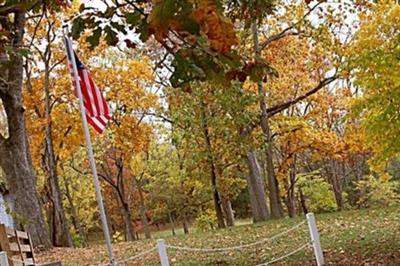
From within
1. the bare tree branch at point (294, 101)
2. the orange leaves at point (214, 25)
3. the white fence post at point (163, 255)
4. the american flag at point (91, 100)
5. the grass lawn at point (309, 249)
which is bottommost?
the grass lawn at point (309, 249)

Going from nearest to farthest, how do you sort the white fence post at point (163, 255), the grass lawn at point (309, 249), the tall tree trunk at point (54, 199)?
the white fence post at point (163, 255), the grass lawn at point (309, 249), the tall tree trunk at point (54, 199)

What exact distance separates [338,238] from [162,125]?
564 inches

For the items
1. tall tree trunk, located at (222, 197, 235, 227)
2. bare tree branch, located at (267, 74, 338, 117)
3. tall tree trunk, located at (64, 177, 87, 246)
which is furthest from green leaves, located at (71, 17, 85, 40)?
tall tree trunk, located at (64, 177, 87, 246)

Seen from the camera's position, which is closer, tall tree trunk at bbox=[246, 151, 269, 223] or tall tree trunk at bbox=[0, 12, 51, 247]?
tall tree trunk at bbox=[0, 12, 51, 247]

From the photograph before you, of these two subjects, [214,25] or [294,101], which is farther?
[294,101]

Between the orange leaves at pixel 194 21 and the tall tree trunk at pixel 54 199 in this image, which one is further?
the tall tree trunk at pixel 54 199

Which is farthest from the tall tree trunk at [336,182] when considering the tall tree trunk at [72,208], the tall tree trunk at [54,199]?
the tall tree trunk at [54,199]

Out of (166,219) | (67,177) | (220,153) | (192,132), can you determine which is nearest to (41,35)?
→ (192,132)

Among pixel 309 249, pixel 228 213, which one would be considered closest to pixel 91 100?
pixel 309 249

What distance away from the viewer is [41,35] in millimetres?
17766

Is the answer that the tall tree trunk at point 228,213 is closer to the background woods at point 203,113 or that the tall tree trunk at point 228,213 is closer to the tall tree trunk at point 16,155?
the background woods at point 203,113

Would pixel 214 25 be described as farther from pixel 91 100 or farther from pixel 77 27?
pixel 91 100

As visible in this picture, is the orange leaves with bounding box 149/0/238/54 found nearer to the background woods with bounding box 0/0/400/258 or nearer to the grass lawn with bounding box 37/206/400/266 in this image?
the background woods with bounding box 0/0/400/258

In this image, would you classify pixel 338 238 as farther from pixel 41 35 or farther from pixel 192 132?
pixel 41 35
